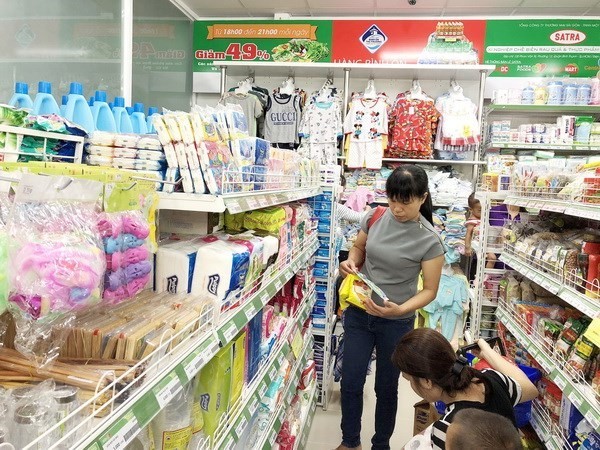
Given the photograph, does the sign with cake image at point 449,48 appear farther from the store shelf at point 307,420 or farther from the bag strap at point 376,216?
the store shelf at point 307,420

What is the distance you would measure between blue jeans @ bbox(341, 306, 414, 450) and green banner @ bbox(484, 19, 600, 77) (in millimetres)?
4849

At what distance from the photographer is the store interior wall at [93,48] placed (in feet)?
12.5

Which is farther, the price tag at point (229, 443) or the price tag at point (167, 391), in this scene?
the price tag at point (229, 443)

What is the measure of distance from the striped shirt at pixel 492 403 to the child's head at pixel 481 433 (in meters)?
0.30

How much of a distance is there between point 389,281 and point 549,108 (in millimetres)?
4324

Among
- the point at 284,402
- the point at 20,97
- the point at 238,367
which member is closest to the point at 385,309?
the point at 284,402

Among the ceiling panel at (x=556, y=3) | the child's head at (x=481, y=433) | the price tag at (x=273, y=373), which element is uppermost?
the ceiling panel at (x=556, y=3)

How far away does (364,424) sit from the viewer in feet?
12.1

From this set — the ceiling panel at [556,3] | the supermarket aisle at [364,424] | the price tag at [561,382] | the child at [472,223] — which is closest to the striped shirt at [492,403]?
the price tag at [561,382]

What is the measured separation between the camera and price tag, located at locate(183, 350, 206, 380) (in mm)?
1119

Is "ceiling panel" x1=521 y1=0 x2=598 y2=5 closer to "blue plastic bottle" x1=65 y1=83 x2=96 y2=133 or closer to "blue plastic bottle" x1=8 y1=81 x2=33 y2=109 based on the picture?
"blue plastic bottle" x1=65 y1=83 x2=96 y2=133

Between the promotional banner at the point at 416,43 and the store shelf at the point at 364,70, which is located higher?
the promotional banner at the point at 416,43

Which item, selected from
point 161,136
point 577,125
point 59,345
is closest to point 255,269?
point 161,136

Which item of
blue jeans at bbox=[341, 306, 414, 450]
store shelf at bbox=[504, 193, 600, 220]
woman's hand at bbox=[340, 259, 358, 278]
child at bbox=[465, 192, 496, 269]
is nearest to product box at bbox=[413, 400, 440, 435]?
blue jeans at bbox=[341, 306, 414, 450]
